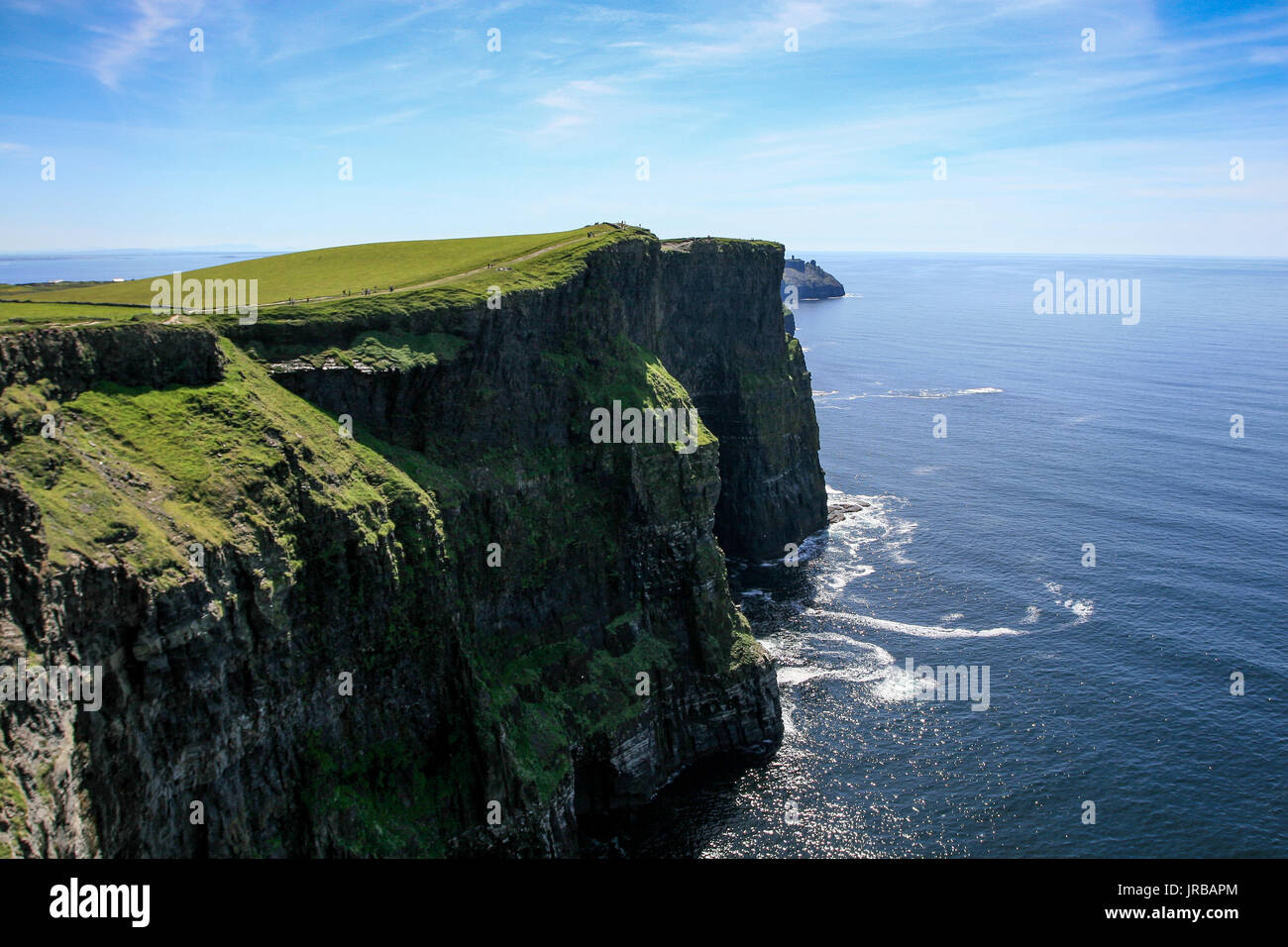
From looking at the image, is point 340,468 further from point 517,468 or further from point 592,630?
point 592,630

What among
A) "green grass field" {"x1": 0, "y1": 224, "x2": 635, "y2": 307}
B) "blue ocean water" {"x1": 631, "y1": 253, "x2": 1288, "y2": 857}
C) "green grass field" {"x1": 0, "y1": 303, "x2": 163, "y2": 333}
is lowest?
"blue ocean water" {"x1": 631, "y1": 253, "x2": 1288, "y2": 857}

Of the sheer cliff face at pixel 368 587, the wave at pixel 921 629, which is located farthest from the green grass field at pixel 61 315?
the wave at pixel 921 629

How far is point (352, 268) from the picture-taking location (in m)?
84.1

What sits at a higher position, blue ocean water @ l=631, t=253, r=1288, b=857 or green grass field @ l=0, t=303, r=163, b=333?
green grass field @ l=0, t=303, r=163, b=333

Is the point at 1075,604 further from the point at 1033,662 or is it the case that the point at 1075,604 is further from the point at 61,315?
the point at 61,315

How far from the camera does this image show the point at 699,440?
8112 centimetres

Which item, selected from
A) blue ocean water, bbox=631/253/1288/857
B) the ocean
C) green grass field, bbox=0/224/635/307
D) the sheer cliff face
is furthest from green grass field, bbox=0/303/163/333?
blue ocean water, bbox=631/253/1288/857

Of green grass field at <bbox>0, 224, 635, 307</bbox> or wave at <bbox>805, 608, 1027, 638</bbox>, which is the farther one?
wave at <bbox>805, 608, 1027, 638</bbox>

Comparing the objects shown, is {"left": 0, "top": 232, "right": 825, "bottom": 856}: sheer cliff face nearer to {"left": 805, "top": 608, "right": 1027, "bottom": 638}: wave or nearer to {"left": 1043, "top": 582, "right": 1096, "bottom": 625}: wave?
{"left": 805, "top": 608, "right": 1027, "bottom": 638}: wave

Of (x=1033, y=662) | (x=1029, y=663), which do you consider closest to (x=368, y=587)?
(x=1029, y=663)

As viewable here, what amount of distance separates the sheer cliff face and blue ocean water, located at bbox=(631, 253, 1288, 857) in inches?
351

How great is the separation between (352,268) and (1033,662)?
7402 cm

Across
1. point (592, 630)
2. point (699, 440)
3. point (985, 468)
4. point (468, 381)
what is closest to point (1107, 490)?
point (985, 468)

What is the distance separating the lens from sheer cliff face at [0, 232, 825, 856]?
126 ft
